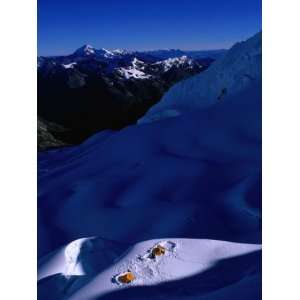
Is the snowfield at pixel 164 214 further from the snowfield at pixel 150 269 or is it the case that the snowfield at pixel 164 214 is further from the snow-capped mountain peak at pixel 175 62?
the snow-capped mountain peak at pixel 175 62

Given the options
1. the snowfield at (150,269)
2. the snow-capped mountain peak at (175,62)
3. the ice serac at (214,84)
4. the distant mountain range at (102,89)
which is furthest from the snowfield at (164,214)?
the snow-capped mountain peak at (175,62)

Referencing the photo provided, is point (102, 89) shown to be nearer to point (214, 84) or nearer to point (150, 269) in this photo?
point (214, 84)

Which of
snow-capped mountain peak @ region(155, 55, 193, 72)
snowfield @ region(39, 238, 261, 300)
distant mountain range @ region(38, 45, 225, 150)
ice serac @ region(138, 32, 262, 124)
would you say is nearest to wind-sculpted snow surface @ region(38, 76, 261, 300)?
snowfield @ region(39, 238, 261, 300)

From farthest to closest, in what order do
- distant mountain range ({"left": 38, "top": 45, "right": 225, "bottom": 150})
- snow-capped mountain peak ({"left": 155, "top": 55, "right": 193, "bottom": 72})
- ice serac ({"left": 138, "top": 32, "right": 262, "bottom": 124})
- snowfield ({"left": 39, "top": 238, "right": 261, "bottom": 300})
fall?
snow-capped mountain peak ({"left": 155, "top": 55, "right": 193, "bottom": 72}), distant mountain range ({"left": 38, "top": 45, "right": 225, "bottom": 150}), ice serac ({"left": 138, "top": 32, "right": 262, "bottom": 124}), snowfield ({"left": 39, "top": 238, "right": 261, "bottom": 300})

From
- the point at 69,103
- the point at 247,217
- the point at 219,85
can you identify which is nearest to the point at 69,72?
the point at 69,103

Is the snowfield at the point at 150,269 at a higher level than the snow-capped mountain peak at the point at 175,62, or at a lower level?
lower

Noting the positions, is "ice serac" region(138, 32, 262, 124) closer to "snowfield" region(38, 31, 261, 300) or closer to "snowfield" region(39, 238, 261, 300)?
"snowfield" region(38, 31, 261, 300)
